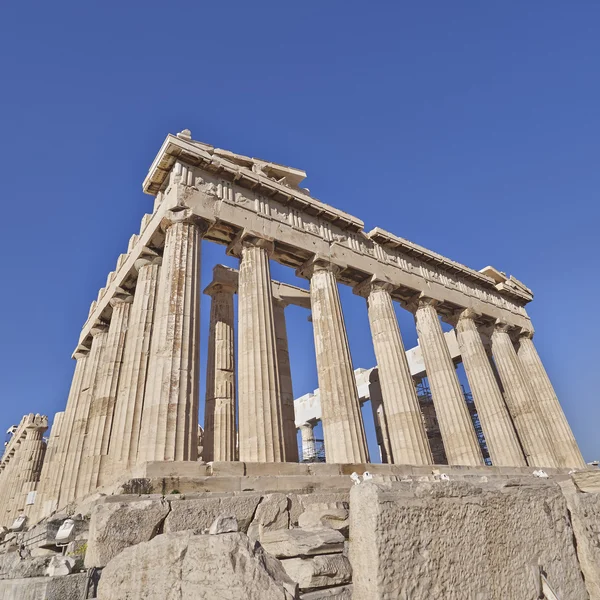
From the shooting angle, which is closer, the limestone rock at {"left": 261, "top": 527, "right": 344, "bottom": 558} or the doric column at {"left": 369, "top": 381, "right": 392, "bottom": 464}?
the limestone rock at {"left": 261, "top": 527, "right": 344, "bottom": 558}

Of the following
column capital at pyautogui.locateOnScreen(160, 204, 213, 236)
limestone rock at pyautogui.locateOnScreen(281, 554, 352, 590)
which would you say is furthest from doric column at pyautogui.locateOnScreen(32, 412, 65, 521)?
limestone rock at pyautogui.locateOnScreen(281, 554, 352, 590)

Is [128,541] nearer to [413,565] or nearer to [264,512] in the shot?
[264,512]

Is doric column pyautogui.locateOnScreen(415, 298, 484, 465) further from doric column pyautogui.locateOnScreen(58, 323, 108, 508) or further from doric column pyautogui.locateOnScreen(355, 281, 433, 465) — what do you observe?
doric column pyautogui.locateOnScreen(58, 323, 108, 508)

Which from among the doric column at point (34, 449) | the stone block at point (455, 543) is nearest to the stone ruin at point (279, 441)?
the stone block at point (455, 543)

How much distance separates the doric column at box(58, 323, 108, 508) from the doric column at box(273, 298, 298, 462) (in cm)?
714

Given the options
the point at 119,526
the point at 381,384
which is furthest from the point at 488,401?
the point at 119,526

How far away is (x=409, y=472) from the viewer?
1212cm

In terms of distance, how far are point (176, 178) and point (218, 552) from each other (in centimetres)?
1202

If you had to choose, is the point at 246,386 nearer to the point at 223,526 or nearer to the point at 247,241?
the point at 247,241

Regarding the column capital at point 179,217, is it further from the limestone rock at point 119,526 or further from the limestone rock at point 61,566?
the limestone rock at point 61,566

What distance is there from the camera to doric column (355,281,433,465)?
1472 cm

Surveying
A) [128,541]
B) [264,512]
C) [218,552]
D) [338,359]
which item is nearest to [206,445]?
[338,359]

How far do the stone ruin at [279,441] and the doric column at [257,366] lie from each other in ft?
0.19

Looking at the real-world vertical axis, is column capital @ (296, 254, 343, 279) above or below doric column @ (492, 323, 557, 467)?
above
